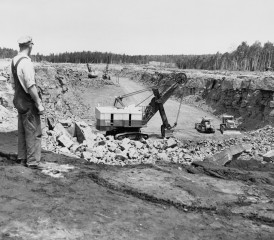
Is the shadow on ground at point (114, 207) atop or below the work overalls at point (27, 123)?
below

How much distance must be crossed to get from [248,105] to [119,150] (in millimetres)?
21051

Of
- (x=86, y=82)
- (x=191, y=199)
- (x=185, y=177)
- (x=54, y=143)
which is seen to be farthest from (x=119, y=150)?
(x=86, y=82)

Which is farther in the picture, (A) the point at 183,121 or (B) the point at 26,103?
(A) the point at 183,121

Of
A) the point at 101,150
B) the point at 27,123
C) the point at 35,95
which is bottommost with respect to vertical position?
the point at 101,150

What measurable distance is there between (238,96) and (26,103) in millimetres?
27167

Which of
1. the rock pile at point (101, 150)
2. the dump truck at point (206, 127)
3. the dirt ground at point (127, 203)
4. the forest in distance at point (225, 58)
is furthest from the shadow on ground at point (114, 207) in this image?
the forest in distance at point (225, 58)

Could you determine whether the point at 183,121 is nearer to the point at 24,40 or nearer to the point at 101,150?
the point at 101,150

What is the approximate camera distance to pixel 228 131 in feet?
74.0

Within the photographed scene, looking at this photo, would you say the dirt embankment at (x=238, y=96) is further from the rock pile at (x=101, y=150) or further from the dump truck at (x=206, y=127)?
the rock pile at (x=101, y=150)

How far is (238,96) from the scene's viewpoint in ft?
98.1

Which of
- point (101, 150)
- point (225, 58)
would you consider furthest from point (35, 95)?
point (225, 58)

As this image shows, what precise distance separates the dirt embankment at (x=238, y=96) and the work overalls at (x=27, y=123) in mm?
21451

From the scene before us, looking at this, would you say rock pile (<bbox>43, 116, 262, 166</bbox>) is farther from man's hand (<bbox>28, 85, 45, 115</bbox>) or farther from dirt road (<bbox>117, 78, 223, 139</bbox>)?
dirt road (<bbox>117, 78, 223, 139</bbox>)

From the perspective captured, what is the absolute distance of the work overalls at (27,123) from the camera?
503 cm
